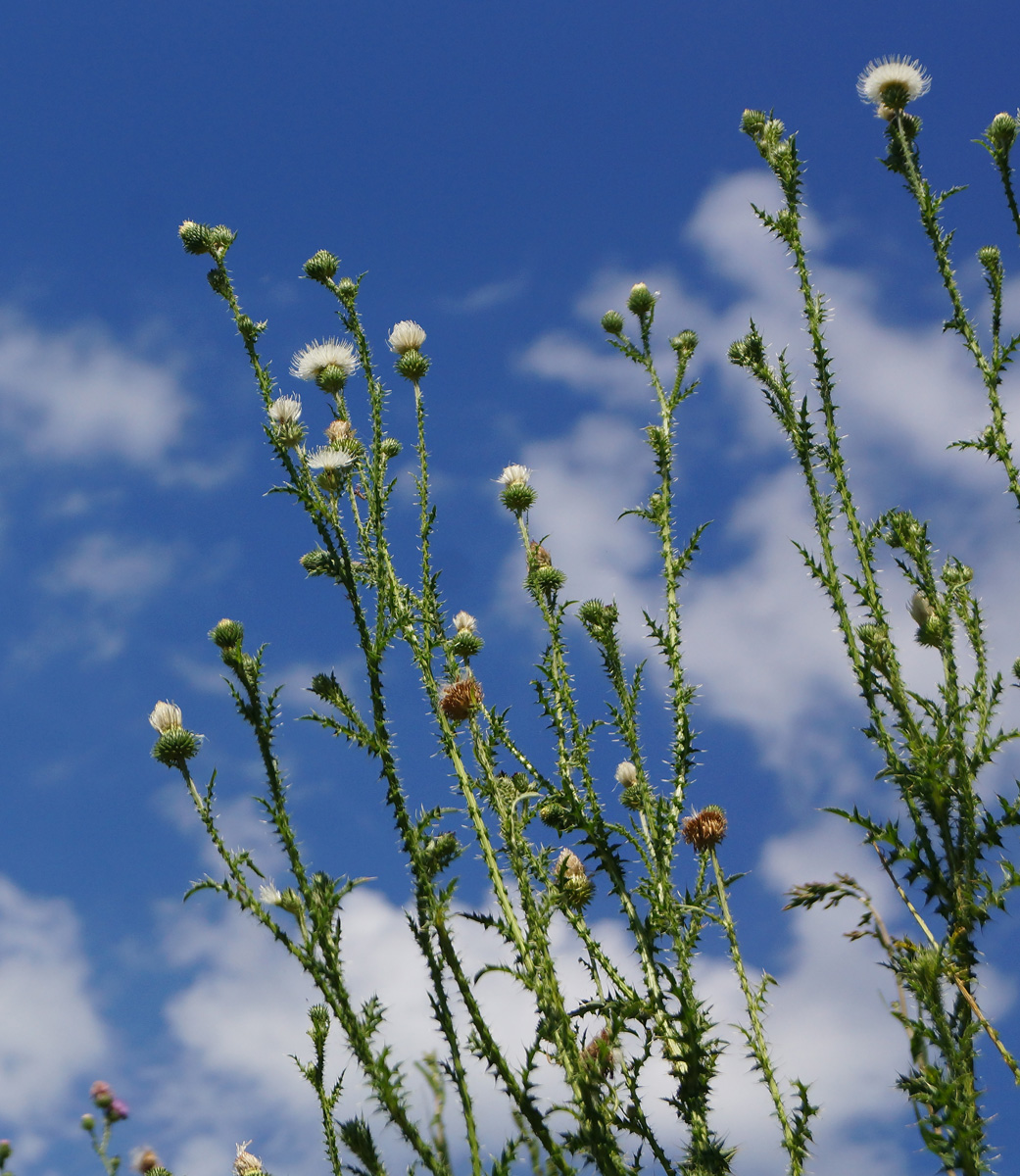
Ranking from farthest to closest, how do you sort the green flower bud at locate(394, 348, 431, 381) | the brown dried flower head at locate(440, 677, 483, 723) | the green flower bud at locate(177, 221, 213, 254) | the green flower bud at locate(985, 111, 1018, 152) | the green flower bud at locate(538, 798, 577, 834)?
the green flower bud at locate(985, 111, 1018, 152)
the green flower bud at locate(394, 348, 431, 381)
the green flower bud at locate(177, 221, 213, 254)
the brown dried flower head at locate(440, 677, 483, 723)
the green flower bud at locate(538, 798, 577, 834)

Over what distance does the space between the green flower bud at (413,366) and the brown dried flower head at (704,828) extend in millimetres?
2646

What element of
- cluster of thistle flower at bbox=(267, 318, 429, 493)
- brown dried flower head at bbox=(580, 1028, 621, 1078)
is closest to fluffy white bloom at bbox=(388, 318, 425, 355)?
cluster of thistle flower at bbox=(267, 318, 429, 493)

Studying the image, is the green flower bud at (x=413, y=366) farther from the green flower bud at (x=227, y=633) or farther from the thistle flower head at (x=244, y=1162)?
the thistle flower head at (x=244, y=1162)

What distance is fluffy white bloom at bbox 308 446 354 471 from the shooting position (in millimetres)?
4219

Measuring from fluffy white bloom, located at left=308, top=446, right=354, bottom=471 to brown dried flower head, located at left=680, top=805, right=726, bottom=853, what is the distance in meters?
2.42

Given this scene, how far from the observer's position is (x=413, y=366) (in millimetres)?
5508

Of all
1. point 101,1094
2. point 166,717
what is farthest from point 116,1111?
point 166,717

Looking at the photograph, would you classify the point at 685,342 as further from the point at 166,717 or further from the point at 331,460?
the point at 166,717

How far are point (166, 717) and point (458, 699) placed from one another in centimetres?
119

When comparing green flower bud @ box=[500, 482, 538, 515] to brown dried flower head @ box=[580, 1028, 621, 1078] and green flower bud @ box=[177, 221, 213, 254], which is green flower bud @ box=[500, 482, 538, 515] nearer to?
green flower bud @ box=[177, 221, 213, 254]

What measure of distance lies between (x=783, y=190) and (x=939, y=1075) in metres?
3.66

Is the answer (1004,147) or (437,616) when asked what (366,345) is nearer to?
(437,616)

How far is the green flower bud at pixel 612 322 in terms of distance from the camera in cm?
656

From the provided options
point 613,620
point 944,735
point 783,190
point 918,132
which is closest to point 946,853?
point 944,735
